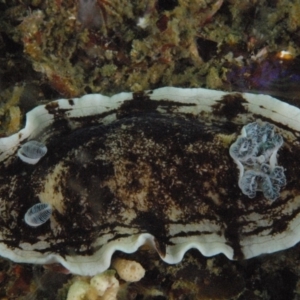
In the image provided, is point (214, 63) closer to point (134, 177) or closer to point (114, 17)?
point (114, 17)

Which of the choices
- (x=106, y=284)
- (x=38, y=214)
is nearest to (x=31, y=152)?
(x=38, y=214)

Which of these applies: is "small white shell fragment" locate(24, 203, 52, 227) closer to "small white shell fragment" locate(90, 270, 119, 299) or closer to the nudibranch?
the nudibranch

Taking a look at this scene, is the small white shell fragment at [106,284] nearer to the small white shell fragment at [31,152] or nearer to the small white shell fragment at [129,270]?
the small white shell fragment at [129,270]

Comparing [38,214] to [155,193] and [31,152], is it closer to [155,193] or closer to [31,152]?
[31,152]

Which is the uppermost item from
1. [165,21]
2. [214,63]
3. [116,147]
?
[165,21]

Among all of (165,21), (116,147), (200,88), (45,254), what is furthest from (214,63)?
(45,254)
